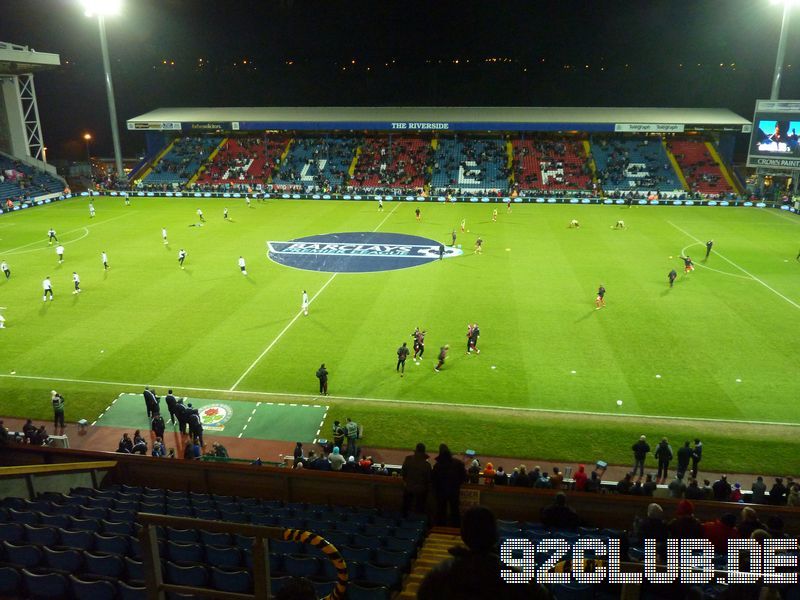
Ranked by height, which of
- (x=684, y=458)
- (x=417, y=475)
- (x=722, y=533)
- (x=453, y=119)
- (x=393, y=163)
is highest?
(x=453, y=119)

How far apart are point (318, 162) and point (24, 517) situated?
69.4m

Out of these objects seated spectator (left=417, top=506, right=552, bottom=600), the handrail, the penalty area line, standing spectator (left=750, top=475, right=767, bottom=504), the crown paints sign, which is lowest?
the penalty area line

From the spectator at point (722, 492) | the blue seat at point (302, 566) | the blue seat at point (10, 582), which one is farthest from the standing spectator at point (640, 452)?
the blue seat at point (10, 582)

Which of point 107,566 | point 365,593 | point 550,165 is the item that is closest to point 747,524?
point 365,593

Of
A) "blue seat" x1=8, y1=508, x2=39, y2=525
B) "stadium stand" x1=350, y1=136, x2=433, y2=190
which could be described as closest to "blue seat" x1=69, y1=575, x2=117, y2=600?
"blue seat" x1=8, y1=508, x2=39, y2=525

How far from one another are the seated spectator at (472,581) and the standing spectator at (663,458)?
46.9 ft

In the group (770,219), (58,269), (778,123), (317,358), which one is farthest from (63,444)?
(778,123)

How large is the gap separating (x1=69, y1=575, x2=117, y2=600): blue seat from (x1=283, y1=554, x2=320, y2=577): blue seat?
1975mm

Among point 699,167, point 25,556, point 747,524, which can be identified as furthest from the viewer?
point 699,167

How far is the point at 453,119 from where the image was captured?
71.0 m

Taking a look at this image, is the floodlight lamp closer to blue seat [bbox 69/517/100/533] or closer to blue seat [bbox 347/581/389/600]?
blue seat [bbox 69/517/100/533]

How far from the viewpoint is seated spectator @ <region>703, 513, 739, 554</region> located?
7.48 metres

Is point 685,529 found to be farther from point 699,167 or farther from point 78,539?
point 699,167

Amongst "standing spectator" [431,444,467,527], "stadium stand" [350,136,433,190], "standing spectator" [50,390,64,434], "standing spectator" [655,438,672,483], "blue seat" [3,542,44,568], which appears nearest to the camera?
"blue seat" [3,542,44,568]
